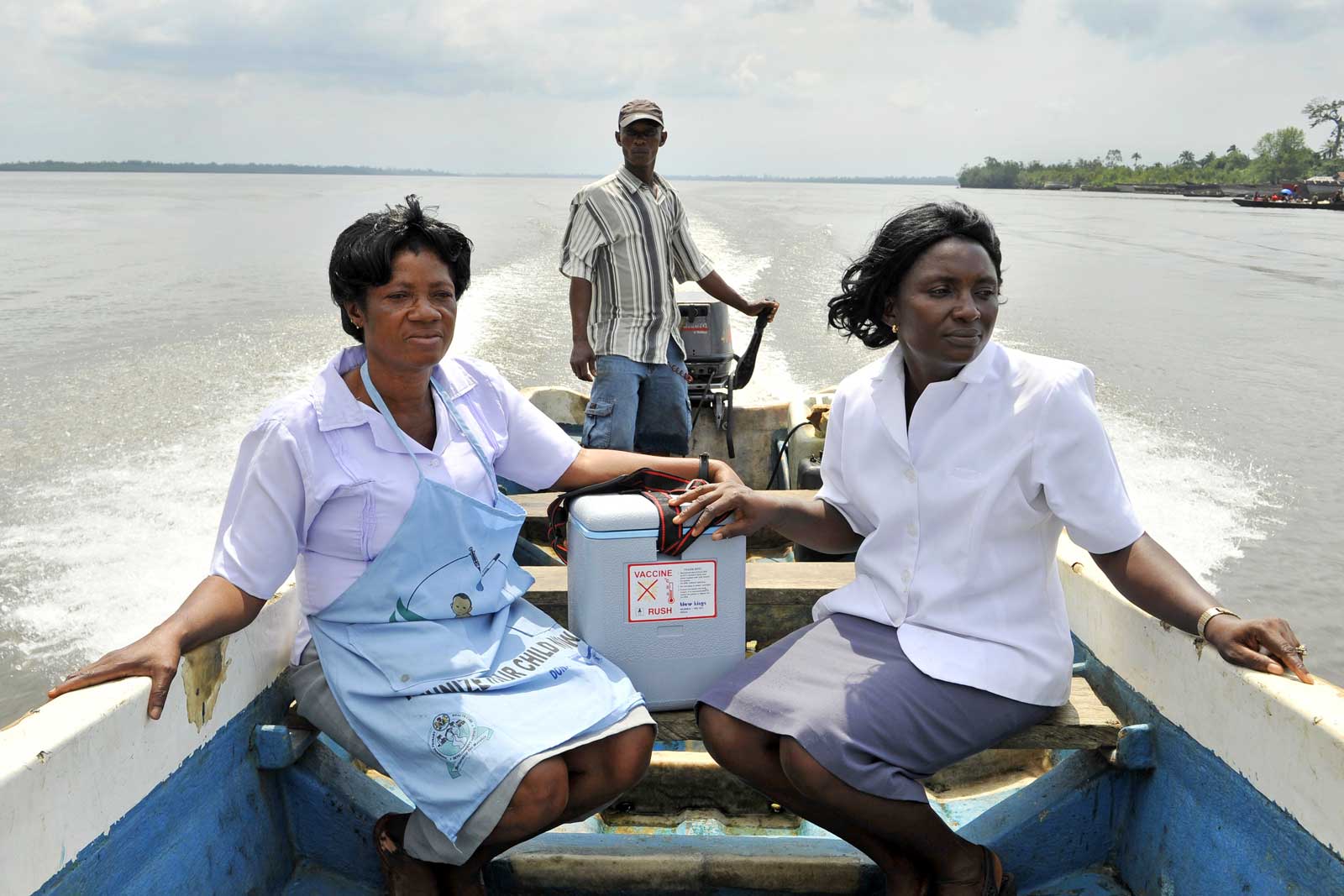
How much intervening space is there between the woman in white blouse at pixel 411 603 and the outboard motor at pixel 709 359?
3.12 meters

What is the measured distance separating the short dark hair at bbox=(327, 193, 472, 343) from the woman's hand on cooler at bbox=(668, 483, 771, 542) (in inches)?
23.4

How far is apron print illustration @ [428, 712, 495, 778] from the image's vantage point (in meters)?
1.74

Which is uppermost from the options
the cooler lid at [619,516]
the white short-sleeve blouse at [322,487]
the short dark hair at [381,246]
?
the short dark hair at [381,246]

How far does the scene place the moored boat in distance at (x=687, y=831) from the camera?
1611 millimetres

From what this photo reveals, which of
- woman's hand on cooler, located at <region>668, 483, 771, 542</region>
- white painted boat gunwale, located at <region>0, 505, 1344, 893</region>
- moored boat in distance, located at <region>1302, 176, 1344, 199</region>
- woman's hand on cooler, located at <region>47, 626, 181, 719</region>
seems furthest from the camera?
moored boat in distance, located at <region>1302, 176, 1344, 199</region>

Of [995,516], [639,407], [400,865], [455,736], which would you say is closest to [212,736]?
[400,865]

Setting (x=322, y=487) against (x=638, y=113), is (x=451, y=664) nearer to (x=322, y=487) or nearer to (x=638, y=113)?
(x=322, y=487)

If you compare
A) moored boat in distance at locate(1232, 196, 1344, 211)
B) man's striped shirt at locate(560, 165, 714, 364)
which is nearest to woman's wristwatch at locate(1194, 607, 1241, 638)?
man's striped shirt at locate(560, 165, 714, 364)

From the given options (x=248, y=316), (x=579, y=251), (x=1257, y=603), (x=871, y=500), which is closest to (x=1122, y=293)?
(x=1257, y=603)

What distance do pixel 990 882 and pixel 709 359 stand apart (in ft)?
11.7

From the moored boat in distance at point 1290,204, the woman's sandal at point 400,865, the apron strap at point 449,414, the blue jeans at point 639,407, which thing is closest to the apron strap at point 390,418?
the apron strap at point 449,414

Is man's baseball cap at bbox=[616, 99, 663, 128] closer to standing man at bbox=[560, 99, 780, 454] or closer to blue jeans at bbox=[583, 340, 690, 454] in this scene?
standing man at bbox=[560, 99, 780, 454]

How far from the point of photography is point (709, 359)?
17.0ft

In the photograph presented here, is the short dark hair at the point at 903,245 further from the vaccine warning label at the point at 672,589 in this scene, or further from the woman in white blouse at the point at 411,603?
the woman in white blouse at the point at 411,603
